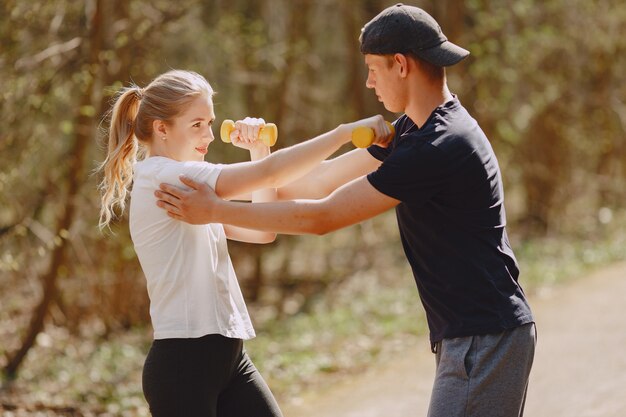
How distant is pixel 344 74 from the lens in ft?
51.2

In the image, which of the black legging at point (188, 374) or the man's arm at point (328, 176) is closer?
the black legging at point (188, 374)

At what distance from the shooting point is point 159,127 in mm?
3326

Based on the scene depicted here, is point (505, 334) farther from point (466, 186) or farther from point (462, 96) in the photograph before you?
point (462, 96)

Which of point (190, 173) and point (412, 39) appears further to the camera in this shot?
point (190, 173)

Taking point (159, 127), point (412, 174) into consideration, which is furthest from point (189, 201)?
point (412, 174)

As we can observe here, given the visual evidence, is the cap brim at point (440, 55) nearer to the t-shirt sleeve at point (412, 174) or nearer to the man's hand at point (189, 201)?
the t-shirt sleeve at point (412, 174)

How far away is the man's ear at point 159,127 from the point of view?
332cm

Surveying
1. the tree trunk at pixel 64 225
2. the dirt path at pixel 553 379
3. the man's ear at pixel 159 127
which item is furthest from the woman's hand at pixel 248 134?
the tree trunk at pixel 64 225

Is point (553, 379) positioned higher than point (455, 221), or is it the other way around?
point (455, 221)

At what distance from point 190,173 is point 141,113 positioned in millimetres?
349

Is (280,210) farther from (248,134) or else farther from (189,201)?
(248,134)

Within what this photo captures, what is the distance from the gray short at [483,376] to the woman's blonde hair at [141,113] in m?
1.25

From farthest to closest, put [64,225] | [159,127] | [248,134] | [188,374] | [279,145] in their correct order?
[279,145] < [64,225] < [248,134] < [159,127] < [188,374]

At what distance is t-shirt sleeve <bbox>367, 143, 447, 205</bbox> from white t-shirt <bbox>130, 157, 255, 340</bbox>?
2.01 feet
